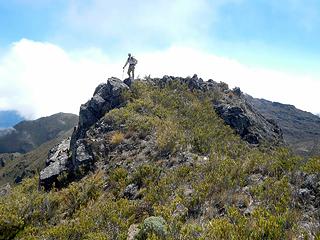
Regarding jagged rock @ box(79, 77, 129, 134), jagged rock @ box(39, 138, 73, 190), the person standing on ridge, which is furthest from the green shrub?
the person standing on ridge

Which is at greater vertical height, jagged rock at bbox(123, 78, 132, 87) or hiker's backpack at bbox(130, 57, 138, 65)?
hiker's backpack at bbox(130, 57, 138, 65)

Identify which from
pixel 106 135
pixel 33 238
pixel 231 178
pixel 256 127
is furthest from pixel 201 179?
pixel 256 127

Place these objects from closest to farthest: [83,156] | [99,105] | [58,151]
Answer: [83,156] → [99,105] → [58,151]

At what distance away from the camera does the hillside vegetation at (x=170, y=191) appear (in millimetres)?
14594

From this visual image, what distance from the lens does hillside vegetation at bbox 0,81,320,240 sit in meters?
14.6

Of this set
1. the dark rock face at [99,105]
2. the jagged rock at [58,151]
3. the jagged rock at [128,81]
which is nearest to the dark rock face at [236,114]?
the jagged rock at [128,81]

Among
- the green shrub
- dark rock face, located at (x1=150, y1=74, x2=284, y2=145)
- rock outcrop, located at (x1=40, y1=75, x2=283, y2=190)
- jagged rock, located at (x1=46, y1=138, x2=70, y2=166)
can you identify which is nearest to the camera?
the green shrub

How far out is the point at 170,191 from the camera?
63.0 ft

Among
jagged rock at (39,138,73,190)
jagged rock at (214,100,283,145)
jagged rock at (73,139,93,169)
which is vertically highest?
jagged rock at (214,100,283,145)

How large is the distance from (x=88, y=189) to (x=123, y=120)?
8377 millimetres

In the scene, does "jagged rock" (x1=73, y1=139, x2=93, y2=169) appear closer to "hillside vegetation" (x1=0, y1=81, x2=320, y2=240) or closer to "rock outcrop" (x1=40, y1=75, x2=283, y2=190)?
"rock outcrop" (x1=40, y1=75, x2=283, y2=190)

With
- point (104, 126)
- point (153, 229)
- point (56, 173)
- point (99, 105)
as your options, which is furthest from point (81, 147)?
point (153, 229)

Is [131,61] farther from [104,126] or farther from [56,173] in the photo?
[56,173]

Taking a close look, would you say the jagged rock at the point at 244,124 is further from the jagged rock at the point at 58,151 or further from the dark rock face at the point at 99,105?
the jagged rock at the point at 58,151
